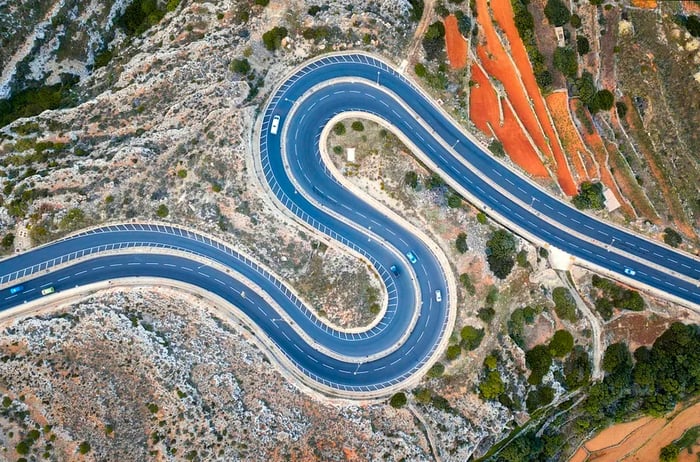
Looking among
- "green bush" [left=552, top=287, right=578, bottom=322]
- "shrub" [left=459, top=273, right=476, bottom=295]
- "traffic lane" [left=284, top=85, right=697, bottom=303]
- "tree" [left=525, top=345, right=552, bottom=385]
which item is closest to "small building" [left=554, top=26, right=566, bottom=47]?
"traffic lane" [left=284, top=85, right=697, bottom=303]

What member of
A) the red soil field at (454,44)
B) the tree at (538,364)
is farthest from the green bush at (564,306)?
the red soil field at (454,44)

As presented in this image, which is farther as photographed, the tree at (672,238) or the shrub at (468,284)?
the tree at (672,238)

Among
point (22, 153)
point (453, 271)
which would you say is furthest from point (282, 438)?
point (22, 153)

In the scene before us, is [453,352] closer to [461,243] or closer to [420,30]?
[461,243]

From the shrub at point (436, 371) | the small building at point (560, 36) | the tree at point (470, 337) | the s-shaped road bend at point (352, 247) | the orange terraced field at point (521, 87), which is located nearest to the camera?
the s-shaped road bend at point (352, 247)

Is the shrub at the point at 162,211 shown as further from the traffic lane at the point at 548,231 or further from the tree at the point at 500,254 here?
the tree at the point at 500,254

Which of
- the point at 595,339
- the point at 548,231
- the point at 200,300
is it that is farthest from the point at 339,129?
the point at 595,339
